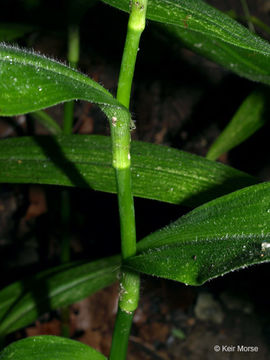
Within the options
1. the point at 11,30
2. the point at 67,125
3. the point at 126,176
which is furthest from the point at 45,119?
the point at 126,176

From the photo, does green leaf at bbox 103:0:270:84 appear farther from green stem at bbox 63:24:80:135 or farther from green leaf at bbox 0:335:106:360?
green stem at bbox 63:24:80:135

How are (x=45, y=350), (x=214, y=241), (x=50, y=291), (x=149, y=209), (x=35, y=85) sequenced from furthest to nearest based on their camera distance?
(x=149, y=209), (x=50, y=291), (x=45, y=350), (x=214, y=241), (x=35, y=85)

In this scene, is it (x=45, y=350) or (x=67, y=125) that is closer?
(x=45, y=350)

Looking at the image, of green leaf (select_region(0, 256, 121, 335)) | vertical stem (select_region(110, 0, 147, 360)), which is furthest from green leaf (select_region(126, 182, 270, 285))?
green leaf (select_region(0, 256, 121, 335))

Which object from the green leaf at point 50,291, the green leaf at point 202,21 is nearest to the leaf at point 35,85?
the green leaf at point 202,21

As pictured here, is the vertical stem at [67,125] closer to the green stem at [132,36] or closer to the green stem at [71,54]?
the green stem at [71,54]

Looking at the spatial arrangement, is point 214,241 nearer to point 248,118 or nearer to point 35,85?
point 35,85
